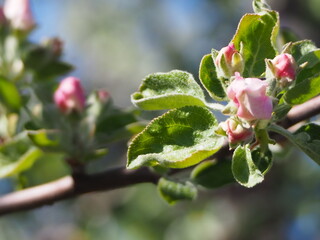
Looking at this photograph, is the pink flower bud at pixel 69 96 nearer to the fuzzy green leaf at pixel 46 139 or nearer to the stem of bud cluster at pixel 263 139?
the fuzzy green leaf at pixel 46 139

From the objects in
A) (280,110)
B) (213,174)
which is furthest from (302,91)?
(213,174)

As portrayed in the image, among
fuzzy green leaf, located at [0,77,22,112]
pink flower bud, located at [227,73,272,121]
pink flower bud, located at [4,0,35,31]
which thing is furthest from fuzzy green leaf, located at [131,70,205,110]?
pink flower bud, located at [4,0,35,31]

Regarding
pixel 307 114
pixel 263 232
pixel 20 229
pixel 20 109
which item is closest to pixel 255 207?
pixel 263 232

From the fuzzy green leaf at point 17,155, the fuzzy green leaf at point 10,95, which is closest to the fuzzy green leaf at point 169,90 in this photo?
the fuzzy green leaf at point 17,155

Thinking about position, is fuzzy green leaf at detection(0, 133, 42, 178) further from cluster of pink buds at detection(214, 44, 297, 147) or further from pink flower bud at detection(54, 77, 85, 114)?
cluster of pink buds at detection(214, 44, 297, 147)

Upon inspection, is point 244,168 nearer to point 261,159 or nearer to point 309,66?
point 261,159

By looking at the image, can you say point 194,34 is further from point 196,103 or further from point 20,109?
point 196,103
